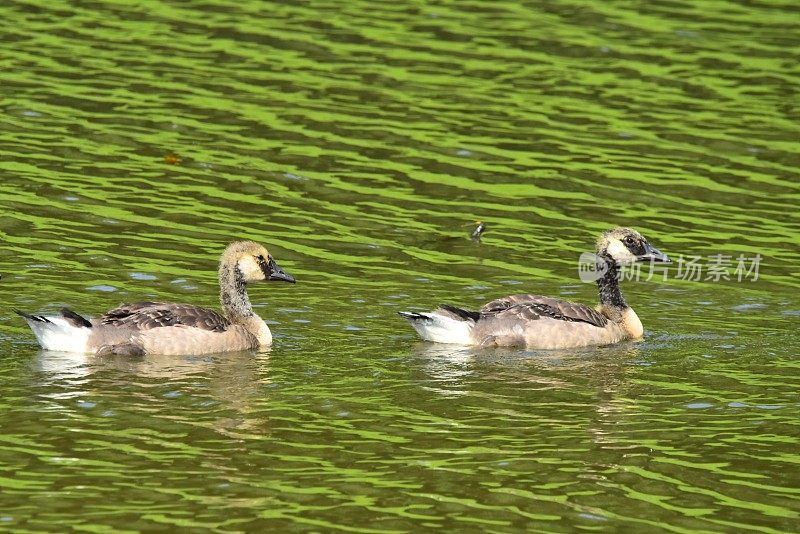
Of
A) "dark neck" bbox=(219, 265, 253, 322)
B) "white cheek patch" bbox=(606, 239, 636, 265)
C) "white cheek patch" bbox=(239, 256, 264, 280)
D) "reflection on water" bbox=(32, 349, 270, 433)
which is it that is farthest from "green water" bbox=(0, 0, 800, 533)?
"white cheek patch" bbox=(606, 239, 636, 265)

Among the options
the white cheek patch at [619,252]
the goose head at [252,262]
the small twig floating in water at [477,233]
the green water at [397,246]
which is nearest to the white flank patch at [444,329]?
the green water at [397,246]

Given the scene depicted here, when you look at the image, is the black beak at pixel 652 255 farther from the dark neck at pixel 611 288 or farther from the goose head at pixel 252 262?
the goose head at pixel 252 262

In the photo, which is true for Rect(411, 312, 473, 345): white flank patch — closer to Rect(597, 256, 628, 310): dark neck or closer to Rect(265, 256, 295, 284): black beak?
Rect(265, 256, 295, 284): black beak

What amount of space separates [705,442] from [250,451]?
4192 mm

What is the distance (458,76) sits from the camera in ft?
101

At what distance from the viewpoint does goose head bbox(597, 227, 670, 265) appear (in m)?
20.5

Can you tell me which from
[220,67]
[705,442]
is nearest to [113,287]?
[705,442]

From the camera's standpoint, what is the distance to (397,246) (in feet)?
74.2

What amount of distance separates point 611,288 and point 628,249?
1.91ft

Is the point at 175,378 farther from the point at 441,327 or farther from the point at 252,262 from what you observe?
the point at 441,327

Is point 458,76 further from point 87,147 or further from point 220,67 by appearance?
point 87,147

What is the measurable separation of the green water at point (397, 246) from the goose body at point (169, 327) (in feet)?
0.81

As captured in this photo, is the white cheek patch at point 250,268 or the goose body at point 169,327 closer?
the goose body at point 169,327

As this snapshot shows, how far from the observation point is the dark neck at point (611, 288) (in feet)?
65.6
